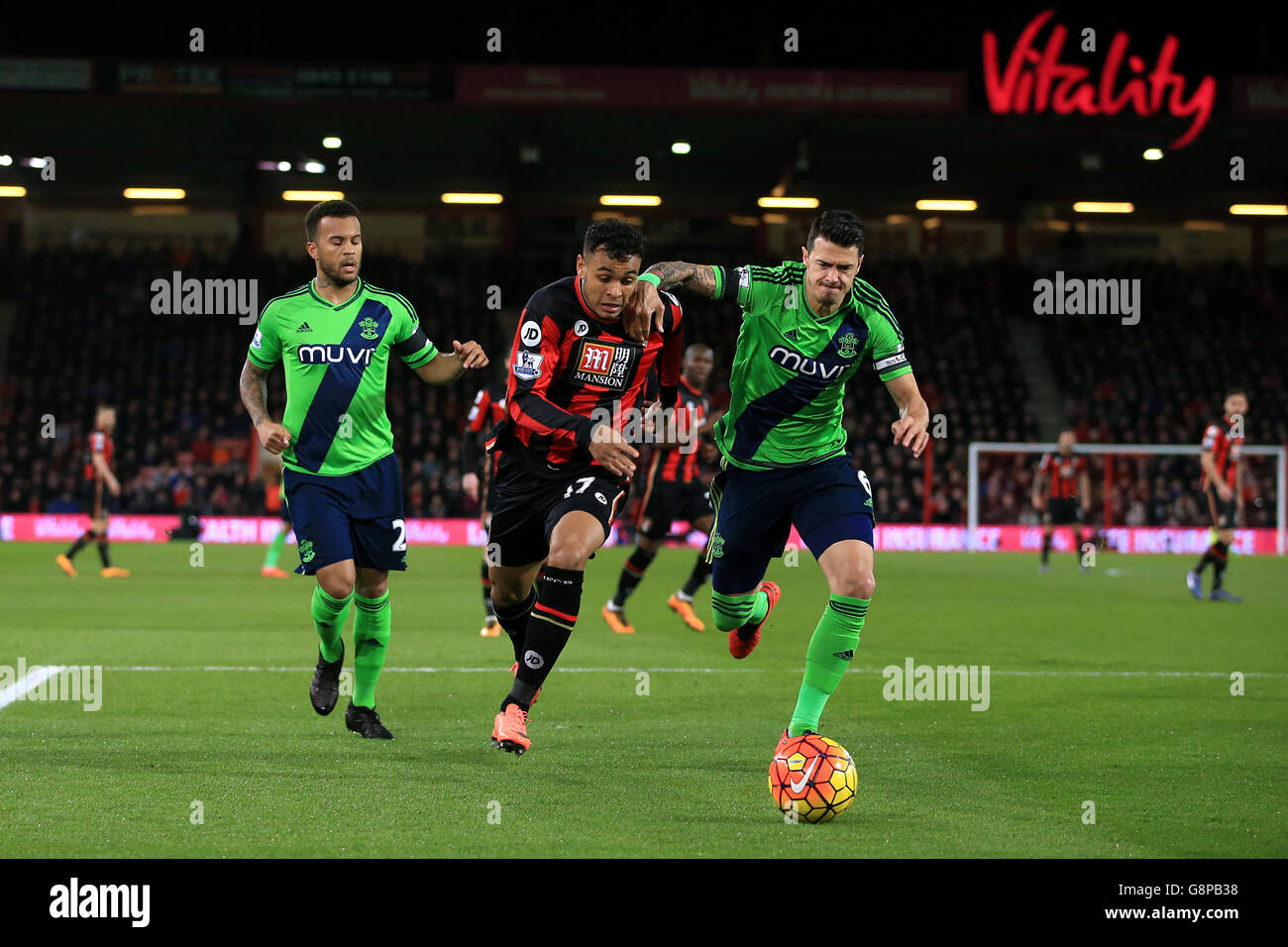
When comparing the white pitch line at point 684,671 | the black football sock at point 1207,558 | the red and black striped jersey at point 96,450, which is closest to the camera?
the white pitch line at point 684,671

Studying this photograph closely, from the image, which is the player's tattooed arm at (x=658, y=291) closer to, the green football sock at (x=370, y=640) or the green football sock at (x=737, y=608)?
the green football sock at (x=737, y=608)

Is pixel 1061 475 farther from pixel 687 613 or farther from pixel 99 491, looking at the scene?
pixel 99 491

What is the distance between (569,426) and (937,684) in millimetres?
3854

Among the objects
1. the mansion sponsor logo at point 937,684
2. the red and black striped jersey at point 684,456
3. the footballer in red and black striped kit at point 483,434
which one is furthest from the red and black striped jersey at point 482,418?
the mansion sponsor logo at point 937,684

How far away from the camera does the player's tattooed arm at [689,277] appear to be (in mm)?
6094

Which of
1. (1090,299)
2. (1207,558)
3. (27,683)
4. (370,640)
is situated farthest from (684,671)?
(1090,299)

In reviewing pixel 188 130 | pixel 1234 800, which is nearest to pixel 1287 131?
pixel 188 130

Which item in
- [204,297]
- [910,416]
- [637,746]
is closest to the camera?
[910,416]

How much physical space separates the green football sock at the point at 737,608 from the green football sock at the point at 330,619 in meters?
1.80

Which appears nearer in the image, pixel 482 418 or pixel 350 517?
pixel 350 517

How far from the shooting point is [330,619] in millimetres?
6855

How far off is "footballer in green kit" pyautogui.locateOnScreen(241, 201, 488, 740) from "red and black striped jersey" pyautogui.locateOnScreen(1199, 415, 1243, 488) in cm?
1245

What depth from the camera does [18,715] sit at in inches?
289
